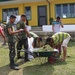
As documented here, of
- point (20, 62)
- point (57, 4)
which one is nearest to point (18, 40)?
point (20, 62)

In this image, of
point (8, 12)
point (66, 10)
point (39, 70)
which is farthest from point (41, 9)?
point (39, 70)

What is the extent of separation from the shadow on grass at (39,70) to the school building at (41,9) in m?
14.7

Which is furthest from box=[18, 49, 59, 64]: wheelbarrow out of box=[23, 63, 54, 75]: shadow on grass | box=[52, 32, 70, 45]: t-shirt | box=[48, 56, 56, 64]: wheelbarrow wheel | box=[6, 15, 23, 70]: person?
box=[6, 15, 23, 70]: person

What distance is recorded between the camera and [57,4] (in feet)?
82.4

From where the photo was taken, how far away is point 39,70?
10.0 meters

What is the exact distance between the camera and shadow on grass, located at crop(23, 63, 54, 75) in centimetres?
980

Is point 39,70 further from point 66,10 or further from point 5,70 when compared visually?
point 66,10

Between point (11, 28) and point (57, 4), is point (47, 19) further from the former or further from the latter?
point (11, 28)

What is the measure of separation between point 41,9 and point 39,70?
16.5 metres

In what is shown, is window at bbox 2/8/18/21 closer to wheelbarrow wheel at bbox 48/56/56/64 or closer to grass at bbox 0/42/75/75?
grass at bbox 0/42/75/75

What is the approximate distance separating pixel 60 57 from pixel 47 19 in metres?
14.4

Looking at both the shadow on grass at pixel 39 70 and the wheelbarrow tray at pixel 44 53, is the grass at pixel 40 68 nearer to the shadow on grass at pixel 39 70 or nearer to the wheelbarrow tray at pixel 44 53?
the shadow on grass at pixel 39 70

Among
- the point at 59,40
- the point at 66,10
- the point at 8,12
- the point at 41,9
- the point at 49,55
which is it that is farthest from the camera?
the point at 8,12

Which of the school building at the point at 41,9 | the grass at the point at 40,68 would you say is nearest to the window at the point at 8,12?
the school building at the point at 41,9
